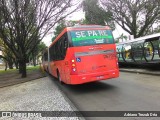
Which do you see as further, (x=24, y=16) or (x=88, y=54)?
(x=24, y=16)

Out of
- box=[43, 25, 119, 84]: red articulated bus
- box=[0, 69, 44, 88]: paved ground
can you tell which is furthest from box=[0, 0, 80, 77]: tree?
box=[43, 25, 119, 84]: red articulated bus

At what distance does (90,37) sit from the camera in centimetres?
990

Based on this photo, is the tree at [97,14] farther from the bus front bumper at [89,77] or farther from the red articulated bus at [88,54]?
the bus front bumper at [89,77]

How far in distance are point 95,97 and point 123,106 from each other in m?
2.00

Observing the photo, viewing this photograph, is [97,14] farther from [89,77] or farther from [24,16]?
[89,77]

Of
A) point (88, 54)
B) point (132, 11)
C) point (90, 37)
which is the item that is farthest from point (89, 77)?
point (132, 11)

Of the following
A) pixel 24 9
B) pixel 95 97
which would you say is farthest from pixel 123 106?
pixel 24 9

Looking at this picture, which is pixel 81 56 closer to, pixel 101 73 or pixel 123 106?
pixel 101 73

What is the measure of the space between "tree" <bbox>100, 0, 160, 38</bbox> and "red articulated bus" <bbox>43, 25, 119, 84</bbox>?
18.9m

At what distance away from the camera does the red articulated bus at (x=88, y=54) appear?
952 cm

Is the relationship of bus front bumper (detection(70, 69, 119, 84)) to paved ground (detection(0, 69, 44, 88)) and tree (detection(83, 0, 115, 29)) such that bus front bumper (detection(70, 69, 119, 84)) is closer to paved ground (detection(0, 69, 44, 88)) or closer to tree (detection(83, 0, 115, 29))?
paved ground (detection(0, 69, 44, 88))

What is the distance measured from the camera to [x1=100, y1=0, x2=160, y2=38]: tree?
2741cm

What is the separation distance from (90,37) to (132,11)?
19772 mm

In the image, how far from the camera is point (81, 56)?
9539 mm
